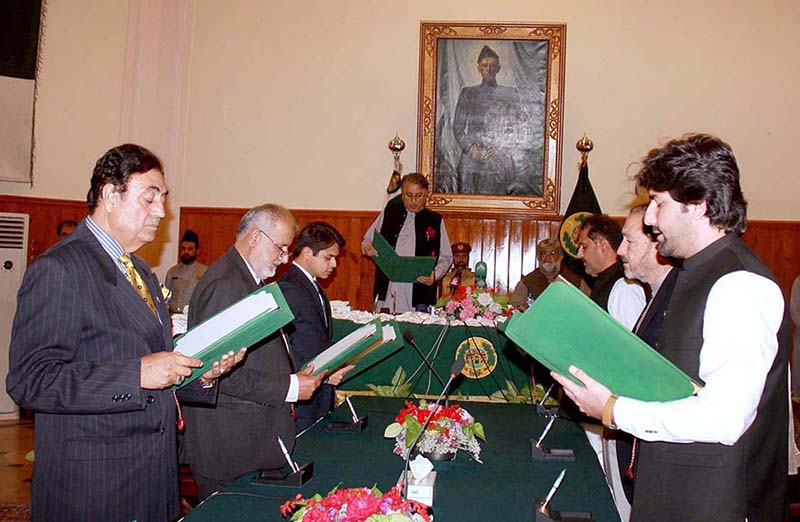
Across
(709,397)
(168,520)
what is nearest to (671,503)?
(709,397)

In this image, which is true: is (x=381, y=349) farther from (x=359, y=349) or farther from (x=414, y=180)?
(x=414, y=180)

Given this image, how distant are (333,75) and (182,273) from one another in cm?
301

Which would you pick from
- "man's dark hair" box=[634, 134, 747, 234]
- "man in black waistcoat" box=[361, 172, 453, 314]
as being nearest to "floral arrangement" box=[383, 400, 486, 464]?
"man's dark hair" box=[634, 134, 747, 234]

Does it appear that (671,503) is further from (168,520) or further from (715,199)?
(168,520)

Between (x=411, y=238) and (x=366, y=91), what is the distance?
2.40 metres

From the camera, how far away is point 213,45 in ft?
29.8

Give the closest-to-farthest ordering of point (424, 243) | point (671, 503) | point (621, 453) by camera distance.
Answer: point (671, 503), point (621, 453), point (424, 243)

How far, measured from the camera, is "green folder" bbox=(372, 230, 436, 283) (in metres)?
5.96

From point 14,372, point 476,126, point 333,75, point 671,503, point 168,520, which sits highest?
point 333,75

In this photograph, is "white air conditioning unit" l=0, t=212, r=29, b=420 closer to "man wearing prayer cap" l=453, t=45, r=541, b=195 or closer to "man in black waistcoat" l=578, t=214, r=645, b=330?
"man wearing prayer cap" l=453, t=45, r=541, b=195

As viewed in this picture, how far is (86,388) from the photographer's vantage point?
6.84 feet

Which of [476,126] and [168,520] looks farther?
[476,126]

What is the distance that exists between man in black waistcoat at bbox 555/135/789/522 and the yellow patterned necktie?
136 cm

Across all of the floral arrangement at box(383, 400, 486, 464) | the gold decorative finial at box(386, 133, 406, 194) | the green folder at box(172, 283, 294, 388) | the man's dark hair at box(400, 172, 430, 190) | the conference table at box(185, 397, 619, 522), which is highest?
the gold decorative finial at box(386, 133, 406, 194)
